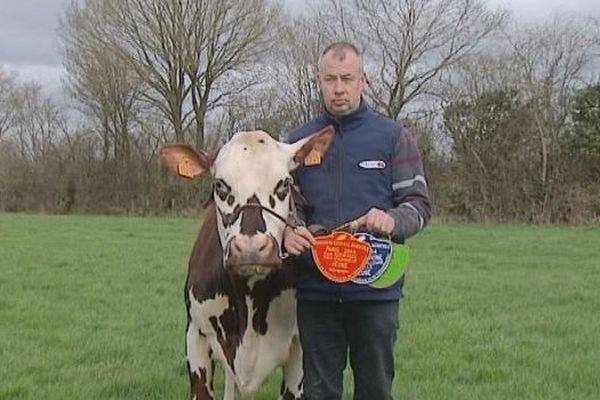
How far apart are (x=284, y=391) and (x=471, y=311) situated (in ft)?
14.9

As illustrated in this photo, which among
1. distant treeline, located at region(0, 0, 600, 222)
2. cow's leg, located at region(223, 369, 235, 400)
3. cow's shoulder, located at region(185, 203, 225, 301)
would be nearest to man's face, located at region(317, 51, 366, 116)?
cow's shoulder, located at region(185, 203, 225, 301)

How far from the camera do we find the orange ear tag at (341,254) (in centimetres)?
358

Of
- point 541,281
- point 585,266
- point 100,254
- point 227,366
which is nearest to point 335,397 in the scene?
point 227,366

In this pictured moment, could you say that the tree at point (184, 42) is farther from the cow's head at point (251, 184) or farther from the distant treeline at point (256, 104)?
the cow's head at point (251, 184)

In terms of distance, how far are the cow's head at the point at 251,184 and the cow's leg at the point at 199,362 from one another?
3.83 feet

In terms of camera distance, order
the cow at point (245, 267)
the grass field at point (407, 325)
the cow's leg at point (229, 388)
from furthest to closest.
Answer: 1. the grass field at point (407, 325)
2. the cow's leg at point (229, 388)
3. the cow at point (245, 267)

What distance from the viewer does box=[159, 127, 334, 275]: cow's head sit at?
133 inches

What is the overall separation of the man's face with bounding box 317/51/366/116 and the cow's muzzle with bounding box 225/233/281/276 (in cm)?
71

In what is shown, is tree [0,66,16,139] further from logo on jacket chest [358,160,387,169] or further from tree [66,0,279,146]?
logo on jacket chest [358,160,387,169]

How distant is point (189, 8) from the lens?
121 feet

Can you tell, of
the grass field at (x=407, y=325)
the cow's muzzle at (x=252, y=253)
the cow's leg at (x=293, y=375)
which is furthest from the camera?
the grass field at (x=407, y=325)

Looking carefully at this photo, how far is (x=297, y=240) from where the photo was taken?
360 centimetres

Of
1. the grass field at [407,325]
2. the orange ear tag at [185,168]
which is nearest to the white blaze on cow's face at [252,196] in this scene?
the orange ear tag at [185,168]

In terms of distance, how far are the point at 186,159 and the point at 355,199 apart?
0.77 meters
